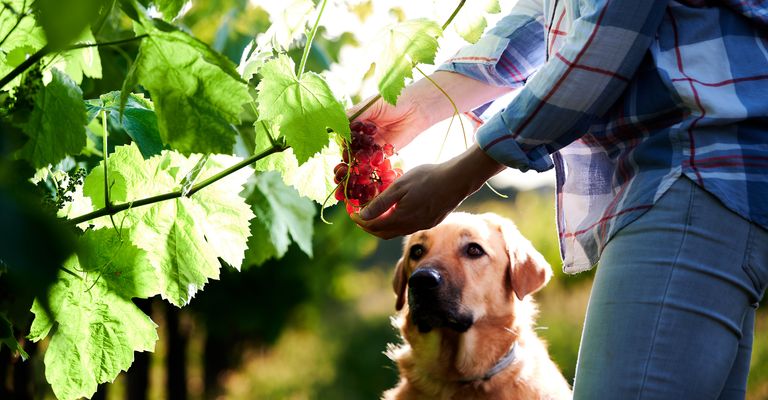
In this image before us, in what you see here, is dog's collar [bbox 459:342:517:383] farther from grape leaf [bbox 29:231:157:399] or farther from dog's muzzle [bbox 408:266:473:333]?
grape leaf [bbox 29:231:157:399]

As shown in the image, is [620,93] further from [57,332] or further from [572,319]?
[572,319]

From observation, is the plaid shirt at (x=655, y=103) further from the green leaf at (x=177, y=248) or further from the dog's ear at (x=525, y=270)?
the dog's ear at (x=525, y=270)

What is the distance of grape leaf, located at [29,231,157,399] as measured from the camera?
1.27 m

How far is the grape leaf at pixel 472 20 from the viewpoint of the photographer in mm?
1357

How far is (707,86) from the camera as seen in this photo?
1266mm

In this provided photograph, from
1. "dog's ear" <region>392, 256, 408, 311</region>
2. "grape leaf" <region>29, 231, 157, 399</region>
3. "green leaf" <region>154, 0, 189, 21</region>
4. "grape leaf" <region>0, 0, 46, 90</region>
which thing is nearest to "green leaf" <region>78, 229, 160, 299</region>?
"grape leaf" <region>29, 231, 157, 399</region>

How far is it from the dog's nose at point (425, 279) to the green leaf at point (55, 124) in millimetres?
2719

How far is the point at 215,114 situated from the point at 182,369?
12283 mm

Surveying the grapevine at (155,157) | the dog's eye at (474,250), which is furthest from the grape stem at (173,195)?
the dog's eye at (474,250)

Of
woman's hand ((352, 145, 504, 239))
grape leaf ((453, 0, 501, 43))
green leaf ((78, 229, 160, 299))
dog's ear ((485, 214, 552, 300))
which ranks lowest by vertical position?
dog's ear ((485, 214, 552, 300))

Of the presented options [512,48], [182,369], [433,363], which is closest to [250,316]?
[182,369]

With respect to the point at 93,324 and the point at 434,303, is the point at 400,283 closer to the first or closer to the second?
the point at 434,303

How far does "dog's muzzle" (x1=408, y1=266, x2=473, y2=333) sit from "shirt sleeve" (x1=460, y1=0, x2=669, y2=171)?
7.79ft

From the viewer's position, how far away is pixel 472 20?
1.36m
